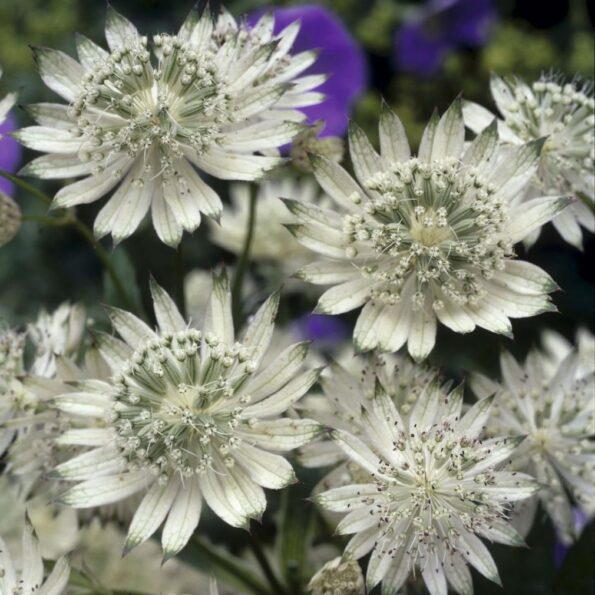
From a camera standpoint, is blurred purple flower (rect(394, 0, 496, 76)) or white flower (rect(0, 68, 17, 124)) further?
blurred purple flower (rect(394, 0, 496, 76))

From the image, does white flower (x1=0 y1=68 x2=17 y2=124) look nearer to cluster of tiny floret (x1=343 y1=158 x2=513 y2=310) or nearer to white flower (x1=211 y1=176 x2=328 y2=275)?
cluster of tiny floret (x1=343 y1=158 x2=513 y2=310)

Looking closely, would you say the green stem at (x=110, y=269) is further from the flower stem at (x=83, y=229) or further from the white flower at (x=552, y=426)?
the white flower at (x=552, y=426)

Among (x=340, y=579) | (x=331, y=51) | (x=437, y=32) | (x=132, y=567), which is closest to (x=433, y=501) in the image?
(x=340, y=579)

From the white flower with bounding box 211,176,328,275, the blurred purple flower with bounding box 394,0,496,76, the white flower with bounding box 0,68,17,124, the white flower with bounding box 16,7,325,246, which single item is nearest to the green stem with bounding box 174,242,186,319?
the white flower with bounding box 16,7,325,246

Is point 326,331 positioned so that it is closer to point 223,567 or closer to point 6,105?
point 223,567

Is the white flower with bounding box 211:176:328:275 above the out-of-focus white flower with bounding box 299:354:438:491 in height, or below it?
below

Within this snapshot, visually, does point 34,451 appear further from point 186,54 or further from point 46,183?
point 46,183

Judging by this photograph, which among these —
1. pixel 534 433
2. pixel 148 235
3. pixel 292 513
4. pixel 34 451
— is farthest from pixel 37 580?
pixel 148 235
